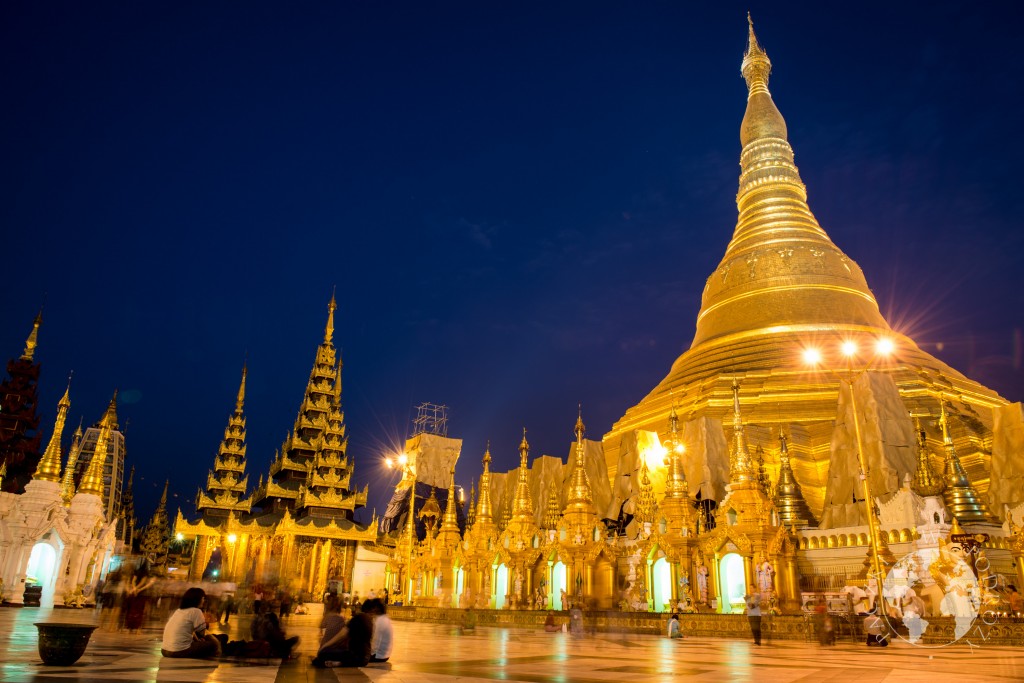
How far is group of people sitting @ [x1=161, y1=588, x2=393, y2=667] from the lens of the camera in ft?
22.2

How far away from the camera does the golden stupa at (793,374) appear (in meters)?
23.1

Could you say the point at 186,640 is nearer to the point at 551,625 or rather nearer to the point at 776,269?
the point at 551,625

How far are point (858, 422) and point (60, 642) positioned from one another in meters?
16.8

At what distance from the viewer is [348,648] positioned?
6.76 metres

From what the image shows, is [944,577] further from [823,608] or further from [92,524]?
[92,524]

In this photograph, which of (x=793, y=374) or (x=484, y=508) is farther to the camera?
(x=793, y=374)

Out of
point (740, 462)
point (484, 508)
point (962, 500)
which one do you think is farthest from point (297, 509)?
point (962, 500)

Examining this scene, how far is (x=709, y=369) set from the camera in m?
32.3

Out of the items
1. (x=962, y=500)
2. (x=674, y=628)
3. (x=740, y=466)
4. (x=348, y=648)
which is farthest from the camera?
(x=962, y=500)

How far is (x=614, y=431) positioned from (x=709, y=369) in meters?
5.43

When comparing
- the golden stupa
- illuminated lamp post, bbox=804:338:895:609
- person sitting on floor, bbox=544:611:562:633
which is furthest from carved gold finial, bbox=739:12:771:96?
person sitting on floor, bbox=544:611:562:633

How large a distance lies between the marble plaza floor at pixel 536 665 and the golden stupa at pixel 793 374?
10.2 meters

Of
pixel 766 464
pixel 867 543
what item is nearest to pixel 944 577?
pixel 867 543

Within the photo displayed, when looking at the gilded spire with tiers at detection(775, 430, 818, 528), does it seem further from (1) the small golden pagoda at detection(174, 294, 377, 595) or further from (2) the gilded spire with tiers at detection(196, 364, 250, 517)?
(2) the gilded spire with tiers at detection(196, 364, 250, 517)
